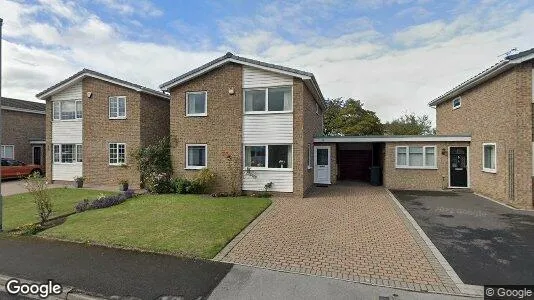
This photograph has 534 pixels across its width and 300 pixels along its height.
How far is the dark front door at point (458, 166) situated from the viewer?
1520 cm

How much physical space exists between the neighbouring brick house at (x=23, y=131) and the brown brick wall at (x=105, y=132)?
10396 millimetres

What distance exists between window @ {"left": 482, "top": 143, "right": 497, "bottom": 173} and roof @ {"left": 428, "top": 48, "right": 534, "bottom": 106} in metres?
3.03

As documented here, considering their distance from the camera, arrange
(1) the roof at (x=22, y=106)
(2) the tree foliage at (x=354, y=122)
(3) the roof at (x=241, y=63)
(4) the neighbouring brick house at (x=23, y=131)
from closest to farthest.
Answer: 1. (3) the roof at (x=241, y=63)
2. (4) the neighbouring brick house at (x=23, y=131)
3. (1) the roof at (x=22, y=106)
4. (2) the tree foliage at (x=354, y=122)

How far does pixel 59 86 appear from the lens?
58.3 ft

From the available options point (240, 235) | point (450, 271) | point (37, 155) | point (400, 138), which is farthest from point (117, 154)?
point (450, 271)

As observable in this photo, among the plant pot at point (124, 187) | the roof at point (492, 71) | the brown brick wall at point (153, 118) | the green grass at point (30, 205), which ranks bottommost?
the green grass at point (30, 205)

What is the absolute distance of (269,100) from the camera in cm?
1362

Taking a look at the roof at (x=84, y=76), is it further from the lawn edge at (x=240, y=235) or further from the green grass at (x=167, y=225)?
the lawn edge at (x=240, y=235)

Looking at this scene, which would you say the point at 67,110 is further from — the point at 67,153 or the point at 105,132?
the point at 105,132

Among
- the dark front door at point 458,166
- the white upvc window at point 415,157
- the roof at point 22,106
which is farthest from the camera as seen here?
the roof at point 22,106

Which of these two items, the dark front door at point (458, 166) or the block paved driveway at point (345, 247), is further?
the dark front door at point (458, 166)

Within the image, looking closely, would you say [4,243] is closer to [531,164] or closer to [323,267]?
[323,267]

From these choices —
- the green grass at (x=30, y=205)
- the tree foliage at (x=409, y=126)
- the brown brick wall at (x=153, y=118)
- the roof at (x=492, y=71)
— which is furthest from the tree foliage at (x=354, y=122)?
the green grass at (x=30, y=205)

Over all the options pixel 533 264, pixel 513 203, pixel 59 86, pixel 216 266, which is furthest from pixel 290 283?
pixel 59 86
